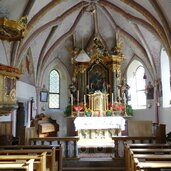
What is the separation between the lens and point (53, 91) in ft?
52.1

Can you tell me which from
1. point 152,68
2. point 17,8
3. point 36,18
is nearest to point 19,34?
point 17,8

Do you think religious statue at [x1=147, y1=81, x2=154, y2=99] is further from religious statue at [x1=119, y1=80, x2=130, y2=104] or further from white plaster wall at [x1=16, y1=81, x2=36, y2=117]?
white plaster wall at [x1=16, y1=81, x2=36, y2=117]

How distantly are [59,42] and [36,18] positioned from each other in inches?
143

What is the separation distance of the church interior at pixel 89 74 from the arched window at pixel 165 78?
0.04m

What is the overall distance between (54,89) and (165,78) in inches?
248

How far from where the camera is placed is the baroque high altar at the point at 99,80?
1415 centimetres

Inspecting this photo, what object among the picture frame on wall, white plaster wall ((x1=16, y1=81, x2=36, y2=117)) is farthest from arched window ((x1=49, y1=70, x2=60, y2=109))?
white plaster wall ((x1=16, y1=81, x2=36, y2=117))

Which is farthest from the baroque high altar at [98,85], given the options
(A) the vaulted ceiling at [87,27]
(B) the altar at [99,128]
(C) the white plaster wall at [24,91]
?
(C) the white plaster wall at [24,91]

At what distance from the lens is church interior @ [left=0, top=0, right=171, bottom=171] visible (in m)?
9.67

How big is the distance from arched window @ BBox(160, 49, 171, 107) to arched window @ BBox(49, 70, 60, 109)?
6.04 meters

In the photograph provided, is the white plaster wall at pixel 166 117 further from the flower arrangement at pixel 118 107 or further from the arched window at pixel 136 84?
the arched window at pixel 136 84

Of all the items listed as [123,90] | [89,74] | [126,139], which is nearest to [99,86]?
[89,74]

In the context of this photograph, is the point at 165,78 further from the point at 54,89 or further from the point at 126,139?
the point at 54,89

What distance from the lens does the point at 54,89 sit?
15930 millimetres
